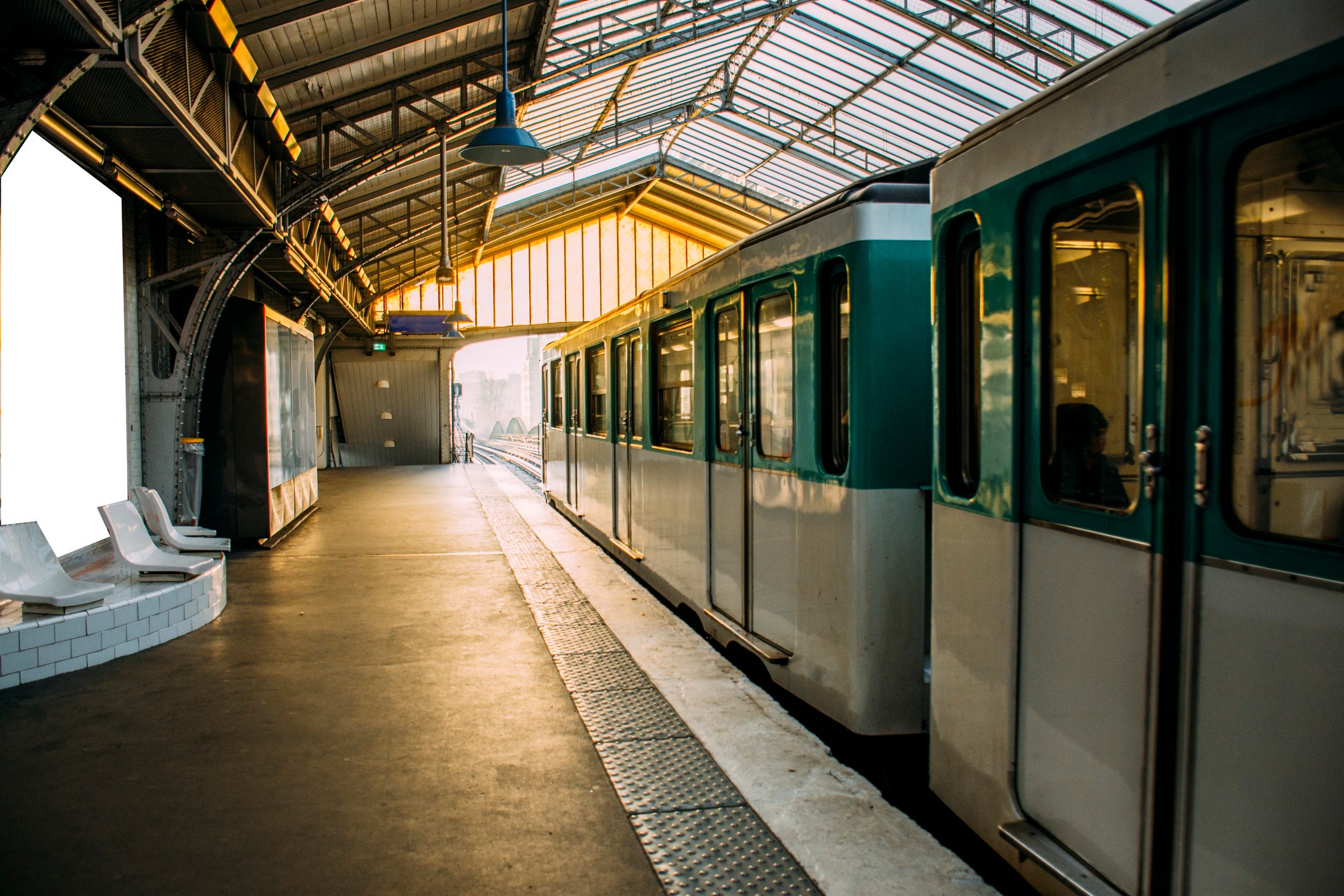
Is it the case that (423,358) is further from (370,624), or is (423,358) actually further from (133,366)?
(370,624)

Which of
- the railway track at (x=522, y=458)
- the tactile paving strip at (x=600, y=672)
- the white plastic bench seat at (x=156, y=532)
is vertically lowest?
the railway track at (x=522, y=458)

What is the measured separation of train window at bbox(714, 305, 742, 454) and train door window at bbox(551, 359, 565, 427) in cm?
688

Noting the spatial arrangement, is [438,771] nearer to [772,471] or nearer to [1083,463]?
[772,471]

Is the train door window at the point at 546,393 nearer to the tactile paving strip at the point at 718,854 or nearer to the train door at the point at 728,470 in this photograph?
the train door at the point at 728,470

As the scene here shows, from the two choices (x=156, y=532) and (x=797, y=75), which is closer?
(x=156, y=532)

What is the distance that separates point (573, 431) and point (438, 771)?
787 centimetres

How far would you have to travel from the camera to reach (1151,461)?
80.6 inches

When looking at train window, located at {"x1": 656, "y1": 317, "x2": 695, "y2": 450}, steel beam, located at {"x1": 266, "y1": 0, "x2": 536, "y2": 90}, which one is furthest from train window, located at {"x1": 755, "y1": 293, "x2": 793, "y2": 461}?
steel beam, located at {"x1": 266, "y1": 0, "x2": 536, "y2": 90}

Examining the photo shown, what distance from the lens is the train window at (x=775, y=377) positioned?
14.1ft

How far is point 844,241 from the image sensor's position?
12.1 ft

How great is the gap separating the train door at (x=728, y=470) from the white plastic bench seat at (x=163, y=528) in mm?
4278

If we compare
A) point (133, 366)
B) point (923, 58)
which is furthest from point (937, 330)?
point (923, 58)

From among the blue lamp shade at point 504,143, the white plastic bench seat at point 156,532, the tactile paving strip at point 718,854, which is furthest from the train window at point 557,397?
the tactile paving strip at point 718,854

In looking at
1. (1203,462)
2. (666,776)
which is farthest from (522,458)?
(1203,462)
